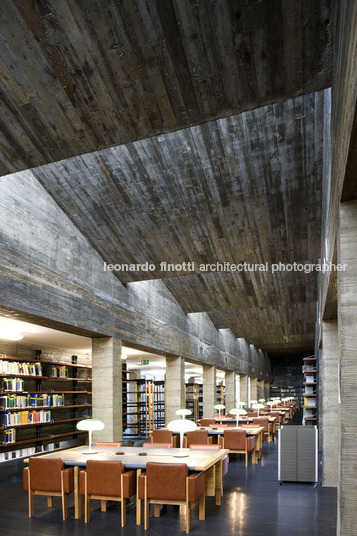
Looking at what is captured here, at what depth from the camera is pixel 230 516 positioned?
5.86 metres

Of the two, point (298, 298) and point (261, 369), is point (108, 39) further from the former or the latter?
point (261, 369)

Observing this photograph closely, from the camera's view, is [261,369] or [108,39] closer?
[108,39]

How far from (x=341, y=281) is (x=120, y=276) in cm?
752

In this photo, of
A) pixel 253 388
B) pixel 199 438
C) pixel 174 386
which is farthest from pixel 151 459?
pixel 253 388

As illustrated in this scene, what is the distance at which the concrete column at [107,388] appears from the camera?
9922 mm

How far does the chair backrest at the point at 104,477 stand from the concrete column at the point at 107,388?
4356 mm

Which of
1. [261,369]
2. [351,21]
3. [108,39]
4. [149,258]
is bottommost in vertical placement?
[261,369]

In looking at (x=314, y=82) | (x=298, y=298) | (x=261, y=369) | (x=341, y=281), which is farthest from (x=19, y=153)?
(x=261, y=369)

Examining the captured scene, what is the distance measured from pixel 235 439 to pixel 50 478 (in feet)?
15.3

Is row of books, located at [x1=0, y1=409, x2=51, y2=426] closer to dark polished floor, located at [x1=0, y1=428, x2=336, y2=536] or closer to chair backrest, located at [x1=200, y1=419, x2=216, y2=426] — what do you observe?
dark polished floor, located at [x1=0, y1=428, x2=336, y2=536]

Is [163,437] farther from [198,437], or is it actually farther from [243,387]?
[243,387]

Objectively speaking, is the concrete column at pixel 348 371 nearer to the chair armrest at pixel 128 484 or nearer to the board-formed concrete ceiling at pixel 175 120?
the board-formed concrete ceiling at pixel 175 120

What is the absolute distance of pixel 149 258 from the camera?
10.2 meters

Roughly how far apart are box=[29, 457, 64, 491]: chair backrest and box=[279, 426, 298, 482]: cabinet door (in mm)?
3889
